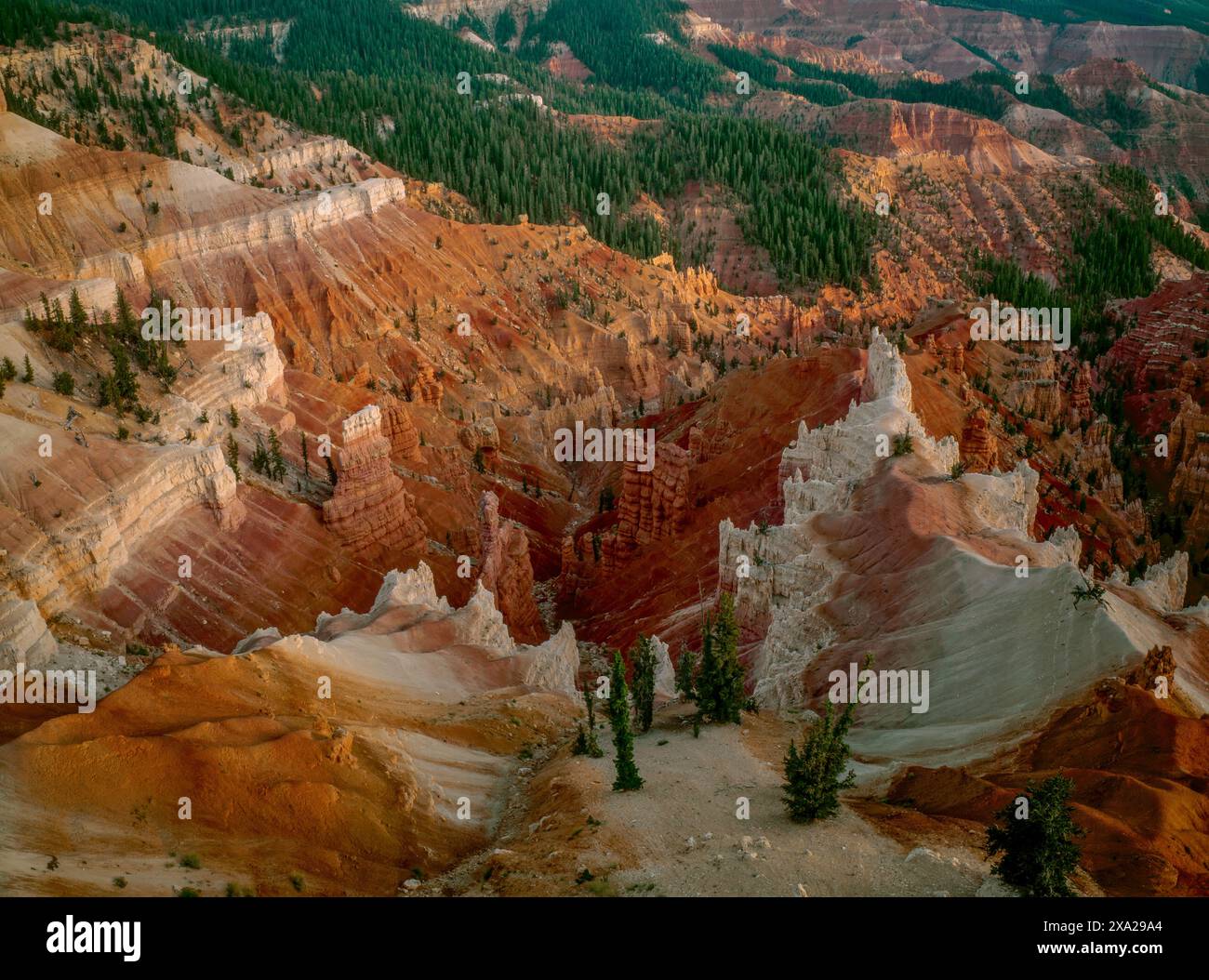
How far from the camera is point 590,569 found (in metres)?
72.6

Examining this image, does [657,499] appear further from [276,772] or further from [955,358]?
[276,772]

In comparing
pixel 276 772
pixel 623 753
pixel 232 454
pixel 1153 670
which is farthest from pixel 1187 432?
pixel 276 772

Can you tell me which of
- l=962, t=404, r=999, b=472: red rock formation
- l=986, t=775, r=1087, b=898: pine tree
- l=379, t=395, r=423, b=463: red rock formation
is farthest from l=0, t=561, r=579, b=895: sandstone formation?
l=962, t=404, r=999, b=472: red rock formation

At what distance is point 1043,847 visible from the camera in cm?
2148

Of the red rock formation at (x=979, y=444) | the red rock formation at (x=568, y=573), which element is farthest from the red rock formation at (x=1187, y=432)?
the red rock formation at (x=568, y=573)

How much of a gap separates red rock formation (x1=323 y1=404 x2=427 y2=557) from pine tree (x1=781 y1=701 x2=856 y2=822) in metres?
40.8

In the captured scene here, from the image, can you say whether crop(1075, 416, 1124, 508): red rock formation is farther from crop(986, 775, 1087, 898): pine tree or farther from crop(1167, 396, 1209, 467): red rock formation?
crop(986, 775, 1087, 898): pine tree

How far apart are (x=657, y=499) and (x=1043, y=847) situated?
161ft

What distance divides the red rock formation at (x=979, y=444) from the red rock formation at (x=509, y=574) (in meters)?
31.0

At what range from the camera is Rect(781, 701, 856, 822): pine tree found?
26578 mm

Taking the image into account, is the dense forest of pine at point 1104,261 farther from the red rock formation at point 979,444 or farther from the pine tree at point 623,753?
the pine tree at point 623,753

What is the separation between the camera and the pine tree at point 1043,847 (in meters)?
21.4

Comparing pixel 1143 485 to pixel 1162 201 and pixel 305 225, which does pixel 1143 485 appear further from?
pixel 1162 201

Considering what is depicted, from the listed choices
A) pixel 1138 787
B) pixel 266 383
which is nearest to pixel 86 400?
pixel 266 383
